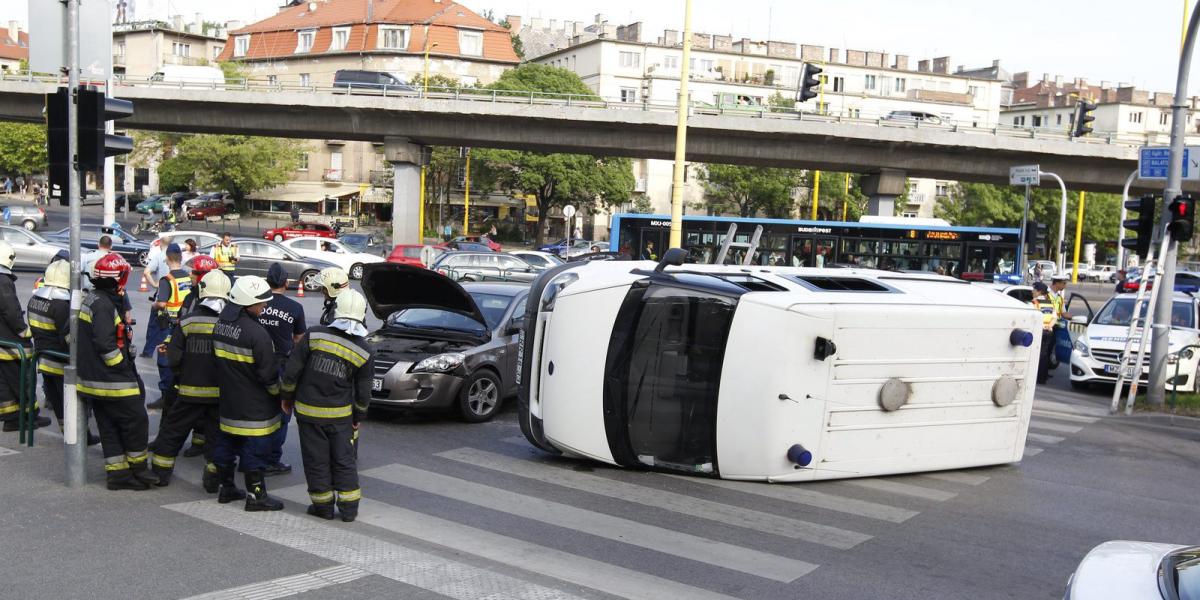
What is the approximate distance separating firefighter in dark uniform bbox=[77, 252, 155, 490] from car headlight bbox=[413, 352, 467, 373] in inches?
124

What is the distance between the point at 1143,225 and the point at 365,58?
67795 millimetres

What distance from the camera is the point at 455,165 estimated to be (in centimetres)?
6500

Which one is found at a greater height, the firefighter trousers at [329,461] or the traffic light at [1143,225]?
the traffic light at [1143,225]

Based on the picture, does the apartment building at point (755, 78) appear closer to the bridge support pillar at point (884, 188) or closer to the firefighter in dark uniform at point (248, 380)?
the bridge support pillar at point (884, 188)

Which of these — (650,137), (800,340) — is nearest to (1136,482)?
(800,340)

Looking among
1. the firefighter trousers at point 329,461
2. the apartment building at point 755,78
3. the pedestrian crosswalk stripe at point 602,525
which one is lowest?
the pedestrian crosswalk stripe at point 602,525

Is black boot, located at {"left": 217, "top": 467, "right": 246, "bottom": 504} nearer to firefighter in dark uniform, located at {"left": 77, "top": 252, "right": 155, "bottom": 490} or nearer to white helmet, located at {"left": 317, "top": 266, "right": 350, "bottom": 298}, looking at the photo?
firefighter in dark uniform, located at {"left": 77, "top": 252, "right": 155, "bottom": 490}

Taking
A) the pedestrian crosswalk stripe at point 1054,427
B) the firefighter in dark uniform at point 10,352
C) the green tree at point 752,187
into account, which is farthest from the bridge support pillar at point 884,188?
the firefighter in dark uniform at point 10,352

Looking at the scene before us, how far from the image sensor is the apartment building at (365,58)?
72.8 metres

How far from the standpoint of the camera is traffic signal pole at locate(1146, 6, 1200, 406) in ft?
46.6

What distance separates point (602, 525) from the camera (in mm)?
7375

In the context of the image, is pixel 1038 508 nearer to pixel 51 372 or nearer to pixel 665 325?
pixel 665 325

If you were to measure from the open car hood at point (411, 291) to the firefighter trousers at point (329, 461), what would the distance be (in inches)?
156

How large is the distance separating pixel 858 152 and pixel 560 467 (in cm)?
3333
